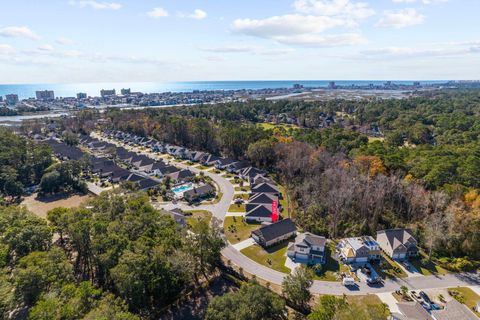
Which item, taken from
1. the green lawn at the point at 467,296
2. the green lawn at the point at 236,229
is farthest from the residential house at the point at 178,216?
the green lawn at the point at 467,296

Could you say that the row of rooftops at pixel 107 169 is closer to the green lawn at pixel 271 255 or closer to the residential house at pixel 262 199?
the residential house at pixel 262 199

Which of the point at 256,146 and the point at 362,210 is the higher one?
the point at 256,146

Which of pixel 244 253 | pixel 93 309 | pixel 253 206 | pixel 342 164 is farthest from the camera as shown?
pixel 342 164

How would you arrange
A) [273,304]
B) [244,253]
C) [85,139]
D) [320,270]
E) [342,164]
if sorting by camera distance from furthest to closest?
[85,139], [342,164], [244,253], [320,270], [273,304]

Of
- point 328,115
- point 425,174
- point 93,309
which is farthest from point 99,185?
point 328,115

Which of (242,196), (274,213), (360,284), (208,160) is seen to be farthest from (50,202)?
(360,284)

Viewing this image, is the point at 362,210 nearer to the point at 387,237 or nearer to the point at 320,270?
the point at 387,237

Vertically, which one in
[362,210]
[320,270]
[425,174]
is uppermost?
[425,174]

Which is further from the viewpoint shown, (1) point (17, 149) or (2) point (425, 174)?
(1) point (17, 149)
